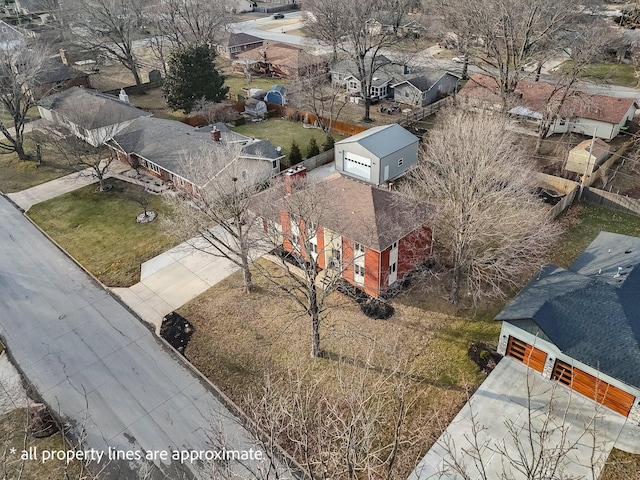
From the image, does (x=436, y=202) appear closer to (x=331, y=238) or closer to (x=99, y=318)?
(x=331, y=238)

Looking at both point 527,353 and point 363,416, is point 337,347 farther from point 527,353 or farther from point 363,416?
point 527,353

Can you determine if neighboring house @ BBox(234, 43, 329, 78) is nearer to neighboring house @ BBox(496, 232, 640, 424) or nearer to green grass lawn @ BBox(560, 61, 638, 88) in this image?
green grass lawn @ BBox(560, 61, 638, 88)

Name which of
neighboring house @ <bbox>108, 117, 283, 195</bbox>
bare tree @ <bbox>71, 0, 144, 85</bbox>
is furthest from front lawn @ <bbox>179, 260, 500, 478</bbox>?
bare tree @ <bbox>71, 0, 144, 85</bbox>

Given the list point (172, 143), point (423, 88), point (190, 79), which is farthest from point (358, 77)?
point (172, 143)

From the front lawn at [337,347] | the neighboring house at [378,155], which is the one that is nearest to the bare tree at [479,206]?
the front lawn at [337,347]

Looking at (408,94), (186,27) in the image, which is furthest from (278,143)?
(186,27)

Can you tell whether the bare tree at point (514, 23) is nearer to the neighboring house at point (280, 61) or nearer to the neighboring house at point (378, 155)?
the neighboring house at point (378, 155)
